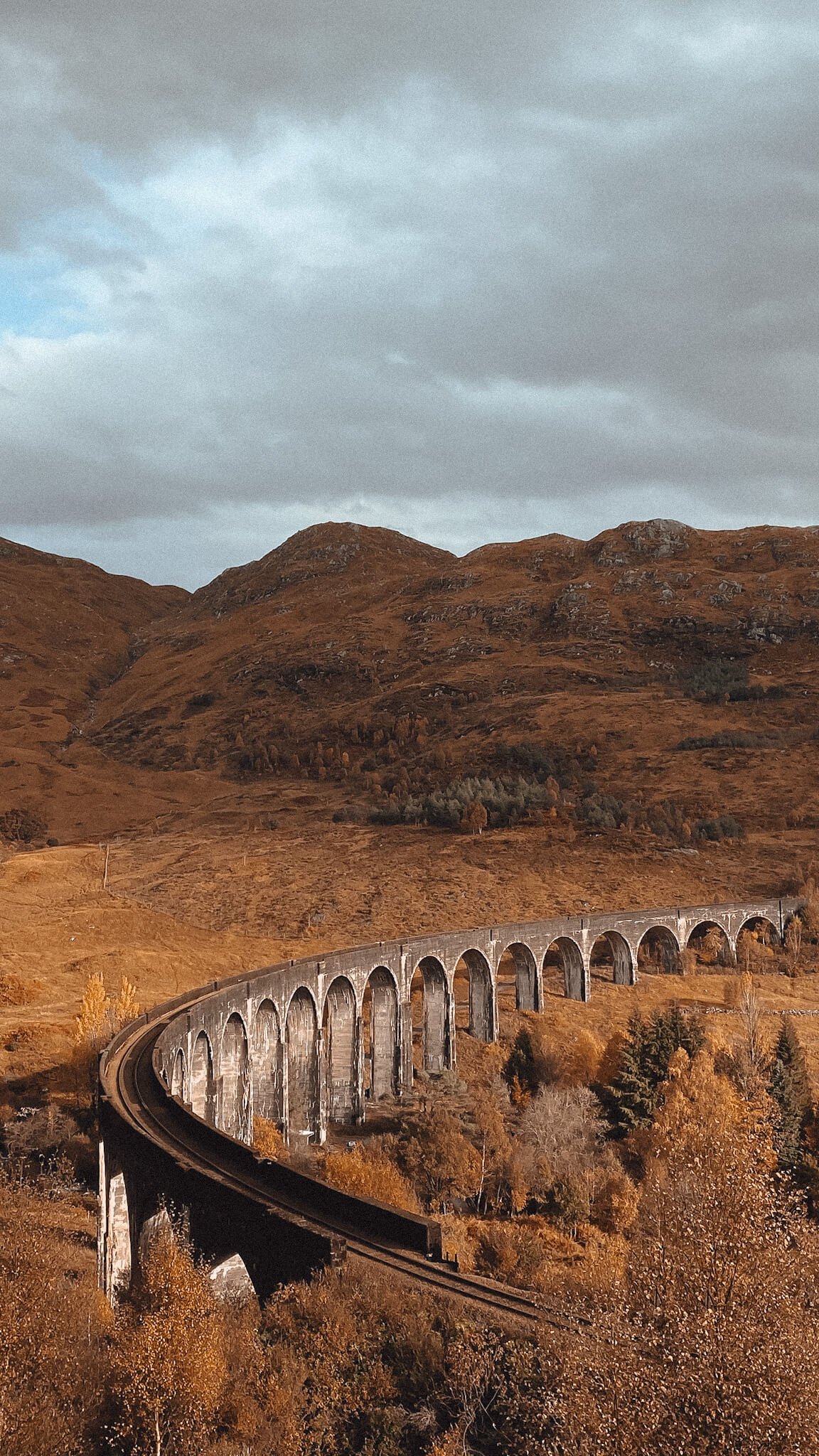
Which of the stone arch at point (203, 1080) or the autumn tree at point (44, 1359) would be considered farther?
the stone arch at point (203, 1080)

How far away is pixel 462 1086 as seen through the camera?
152 feet

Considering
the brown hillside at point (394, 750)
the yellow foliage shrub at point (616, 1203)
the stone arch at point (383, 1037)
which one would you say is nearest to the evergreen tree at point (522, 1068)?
the stone arch at point (383, 1037)

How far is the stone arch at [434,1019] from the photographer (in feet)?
159

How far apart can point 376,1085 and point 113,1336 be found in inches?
1162

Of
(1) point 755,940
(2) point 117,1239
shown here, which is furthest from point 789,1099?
(1) point 755,940

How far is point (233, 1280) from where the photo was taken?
19047 mm

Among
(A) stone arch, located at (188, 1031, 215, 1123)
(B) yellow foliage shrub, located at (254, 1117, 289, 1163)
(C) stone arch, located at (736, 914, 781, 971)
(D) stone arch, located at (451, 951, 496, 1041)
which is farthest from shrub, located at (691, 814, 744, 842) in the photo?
(A) stone arch, located at (188, 1031, 215, 1123)

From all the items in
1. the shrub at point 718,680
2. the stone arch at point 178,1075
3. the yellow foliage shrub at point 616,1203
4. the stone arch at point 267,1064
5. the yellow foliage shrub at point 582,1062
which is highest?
the shrub at point 718,680

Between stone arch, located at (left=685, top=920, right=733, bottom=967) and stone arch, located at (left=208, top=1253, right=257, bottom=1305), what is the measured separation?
49005mm

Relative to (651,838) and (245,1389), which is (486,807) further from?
(245,1389)

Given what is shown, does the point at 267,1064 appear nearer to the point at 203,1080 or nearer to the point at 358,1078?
the point at 203,1080

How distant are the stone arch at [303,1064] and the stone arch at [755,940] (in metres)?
34.4

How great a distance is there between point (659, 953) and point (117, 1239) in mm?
48699

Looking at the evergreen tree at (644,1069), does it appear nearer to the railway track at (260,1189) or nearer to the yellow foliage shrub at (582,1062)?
the yellow foliage shrub at (582,1062)
